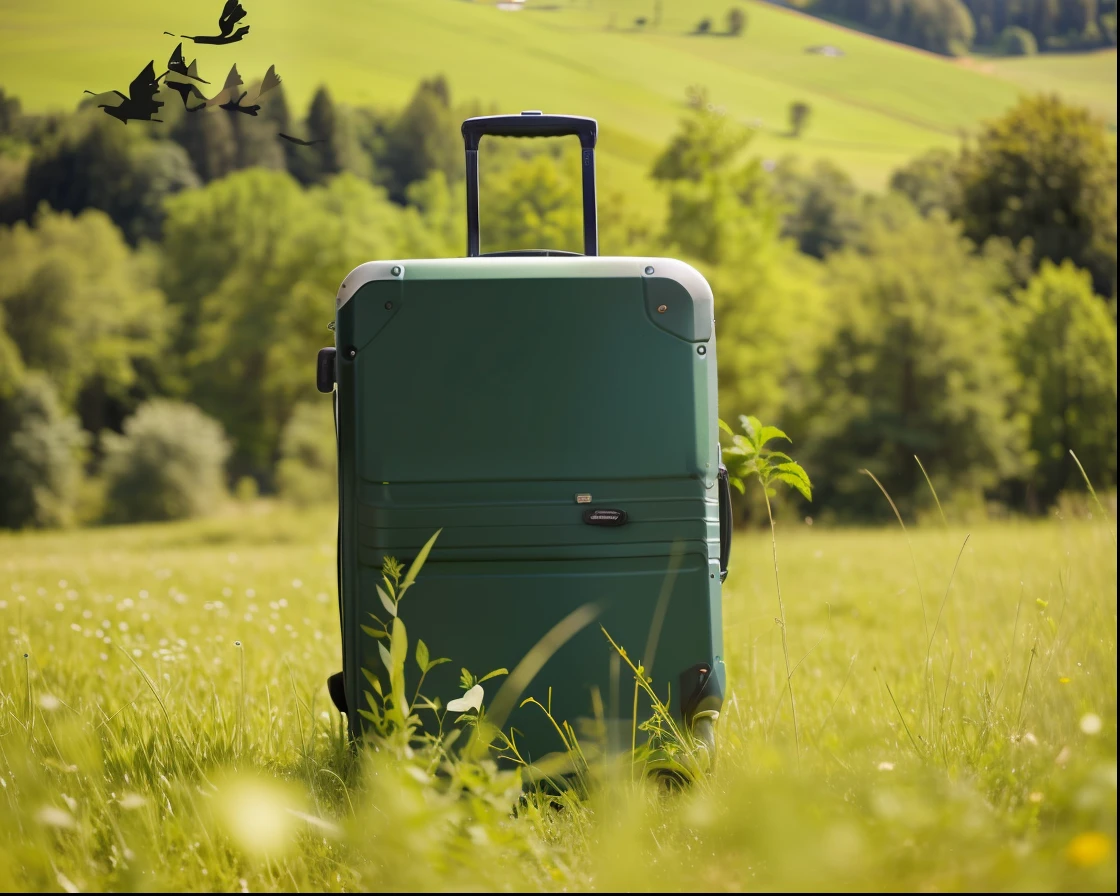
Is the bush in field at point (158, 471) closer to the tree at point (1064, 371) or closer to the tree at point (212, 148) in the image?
the tree at point (212, 148)

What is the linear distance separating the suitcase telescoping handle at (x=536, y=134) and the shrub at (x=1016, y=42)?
3010 centimetres

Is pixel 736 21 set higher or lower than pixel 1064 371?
higher

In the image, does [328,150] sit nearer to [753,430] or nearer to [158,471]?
[158,471]

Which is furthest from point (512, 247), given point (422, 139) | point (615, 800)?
point (615, 800)

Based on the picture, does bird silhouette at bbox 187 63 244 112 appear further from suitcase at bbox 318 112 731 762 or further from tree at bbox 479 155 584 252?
tree at bbox 479 155 584 252

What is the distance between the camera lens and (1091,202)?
28688 mm

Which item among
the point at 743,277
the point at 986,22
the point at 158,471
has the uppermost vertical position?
the point at 986,22

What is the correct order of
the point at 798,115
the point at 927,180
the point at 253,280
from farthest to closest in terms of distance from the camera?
the point at 927,180, the point at 798,115, the point at 253,280

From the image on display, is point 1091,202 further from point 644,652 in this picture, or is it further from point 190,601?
point 644,652

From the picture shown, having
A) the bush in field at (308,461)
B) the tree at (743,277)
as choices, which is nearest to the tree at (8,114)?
the bush in field at (308,461)

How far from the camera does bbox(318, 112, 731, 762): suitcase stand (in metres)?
2.85

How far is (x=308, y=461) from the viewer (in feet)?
83.1

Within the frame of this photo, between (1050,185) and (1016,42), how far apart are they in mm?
4079

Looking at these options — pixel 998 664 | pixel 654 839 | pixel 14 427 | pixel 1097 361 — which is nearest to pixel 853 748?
pixel 654 839
